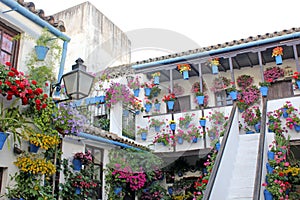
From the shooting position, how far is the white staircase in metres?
7.04

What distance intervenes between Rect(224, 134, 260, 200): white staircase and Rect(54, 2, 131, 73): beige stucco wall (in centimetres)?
976

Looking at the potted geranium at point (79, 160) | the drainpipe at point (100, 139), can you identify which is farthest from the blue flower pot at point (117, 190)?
the potted geranium at point (79, 160)

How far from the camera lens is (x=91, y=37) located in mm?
16453

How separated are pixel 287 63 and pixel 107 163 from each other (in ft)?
24.7

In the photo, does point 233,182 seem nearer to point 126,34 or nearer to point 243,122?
point 243,122

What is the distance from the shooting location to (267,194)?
6.76m

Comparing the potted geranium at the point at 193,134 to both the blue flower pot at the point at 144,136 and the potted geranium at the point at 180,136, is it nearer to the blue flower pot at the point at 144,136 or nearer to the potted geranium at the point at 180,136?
the potted geranium at the point at 180,136

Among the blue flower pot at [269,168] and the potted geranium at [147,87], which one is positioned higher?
the potted geranium at [147,87]

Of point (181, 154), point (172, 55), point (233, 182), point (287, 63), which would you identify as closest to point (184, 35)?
point (172, 55)

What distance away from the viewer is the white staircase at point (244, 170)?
7043mm

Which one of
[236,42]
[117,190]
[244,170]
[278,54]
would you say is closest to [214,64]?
[236,42]

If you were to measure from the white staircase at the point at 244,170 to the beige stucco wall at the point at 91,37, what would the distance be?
32.0 ft

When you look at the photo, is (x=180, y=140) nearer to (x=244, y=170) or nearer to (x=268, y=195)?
(x=244, y=170)

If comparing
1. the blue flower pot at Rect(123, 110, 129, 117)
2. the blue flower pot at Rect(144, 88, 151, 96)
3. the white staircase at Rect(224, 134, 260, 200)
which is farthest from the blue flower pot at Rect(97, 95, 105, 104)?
the white staircase at Rect(224, 134, 260, 200)
